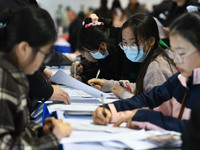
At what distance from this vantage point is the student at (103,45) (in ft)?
6.52

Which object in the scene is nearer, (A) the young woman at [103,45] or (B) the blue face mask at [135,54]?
(B) the blue face mask at [135,54]

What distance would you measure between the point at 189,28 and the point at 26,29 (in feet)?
1.89

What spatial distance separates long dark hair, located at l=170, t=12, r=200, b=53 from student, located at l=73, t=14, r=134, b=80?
0.90 metres

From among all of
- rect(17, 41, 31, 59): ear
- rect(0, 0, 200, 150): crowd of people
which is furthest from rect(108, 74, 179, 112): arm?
rect(17, 41, 31, 59): ear

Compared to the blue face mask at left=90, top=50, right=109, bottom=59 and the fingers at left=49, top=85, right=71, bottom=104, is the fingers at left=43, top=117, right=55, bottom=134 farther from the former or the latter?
the blue face mask at left=90, top=50, right=109, bottom=59

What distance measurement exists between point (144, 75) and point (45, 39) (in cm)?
72

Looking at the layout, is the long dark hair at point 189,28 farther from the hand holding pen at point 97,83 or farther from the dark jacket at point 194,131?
the hand holding pen at point 97,83

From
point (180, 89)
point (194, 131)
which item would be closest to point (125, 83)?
point (180, 89)

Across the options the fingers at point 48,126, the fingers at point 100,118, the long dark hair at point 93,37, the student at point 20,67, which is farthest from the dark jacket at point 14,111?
the long dark hair at point 93,37

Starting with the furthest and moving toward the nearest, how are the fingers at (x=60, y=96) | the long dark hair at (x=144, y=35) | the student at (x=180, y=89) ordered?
the long dark hair at (x=144, y=35) < the fingers at (x=60, y=96) < the student at (x=180, y=89)

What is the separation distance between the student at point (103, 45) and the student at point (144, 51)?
0.38 metres

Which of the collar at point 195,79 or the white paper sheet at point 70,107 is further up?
the collar at point 195,79

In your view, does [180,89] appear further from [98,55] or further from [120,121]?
[98,55]

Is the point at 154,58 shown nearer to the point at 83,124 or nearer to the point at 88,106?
the point at 88,106
